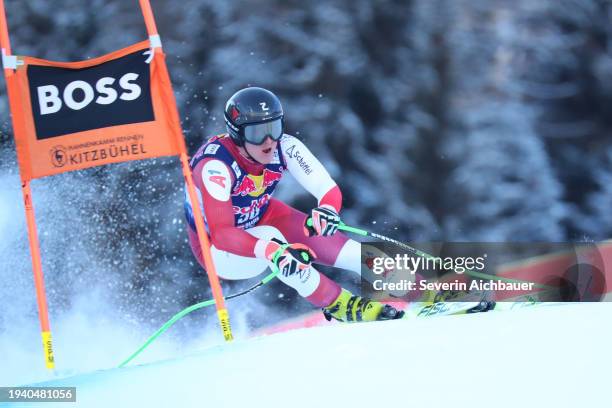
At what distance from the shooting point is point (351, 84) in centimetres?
393

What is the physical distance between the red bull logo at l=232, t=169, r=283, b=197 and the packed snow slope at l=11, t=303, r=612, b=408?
672mm

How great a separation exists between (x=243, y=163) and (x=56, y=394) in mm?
1288

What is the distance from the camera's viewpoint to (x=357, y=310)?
12.9 feet

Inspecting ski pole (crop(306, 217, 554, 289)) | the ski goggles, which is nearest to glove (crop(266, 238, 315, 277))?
ski pole (crop(306, 217, 554, 289))

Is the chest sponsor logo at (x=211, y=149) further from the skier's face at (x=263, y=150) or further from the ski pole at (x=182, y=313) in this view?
the ski pole at (x=182, y=313)

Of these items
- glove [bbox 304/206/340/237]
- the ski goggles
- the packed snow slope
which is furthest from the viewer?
glove [bbox 304/206/340/237]

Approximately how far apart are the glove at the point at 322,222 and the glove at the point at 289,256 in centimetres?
9

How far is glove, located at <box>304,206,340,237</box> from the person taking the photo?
3.90m

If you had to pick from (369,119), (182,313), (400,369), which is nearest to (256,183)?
(369,119)

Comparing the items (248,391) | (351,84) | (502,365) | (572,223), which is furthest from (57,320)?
(572,223)

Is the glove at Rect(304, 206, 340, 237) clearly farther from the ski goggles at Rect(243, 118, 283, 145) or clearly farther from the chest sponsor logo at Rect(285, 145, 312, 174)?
the ski goggles at Rect(243, 118, 283, 145)

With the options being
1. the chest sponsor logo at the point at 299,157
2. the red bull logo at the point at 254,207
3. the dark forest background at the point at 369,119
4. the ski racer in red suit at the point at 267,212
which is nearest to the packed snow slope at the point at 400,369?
the ski racer in red suit at the point at 267,212
